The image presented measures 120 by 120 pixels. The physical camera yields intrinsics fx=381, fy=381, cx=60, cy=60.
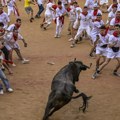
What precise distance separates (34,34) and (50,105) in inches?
385

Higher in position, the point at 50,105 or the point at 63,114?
the point at 50,105

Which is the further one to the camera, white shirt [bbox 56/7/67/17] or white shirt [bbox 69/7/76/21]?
white shirt [bbox 56/7/67/17]

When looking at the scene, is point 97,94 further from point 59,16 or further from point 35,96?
point 59,16

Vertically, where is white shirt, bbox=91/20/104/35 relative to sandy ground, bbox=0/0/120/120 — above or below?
above

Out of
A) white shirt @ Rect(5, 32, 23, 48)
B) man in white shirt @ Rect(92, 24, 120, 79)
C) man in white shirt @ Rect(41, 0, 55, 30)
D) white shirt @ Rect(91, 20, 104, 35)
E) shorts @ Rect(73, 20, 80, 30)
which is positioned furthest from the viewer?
man in white shirt @ Rect(41, 0, 55, 30)

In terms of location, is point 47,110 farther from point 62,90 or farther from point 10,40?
point 10,40

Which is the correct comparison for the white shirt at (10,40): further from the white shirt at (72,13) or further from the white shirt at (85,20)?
the white shirt at (72,13)

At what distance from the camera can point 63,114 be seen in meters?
10.1

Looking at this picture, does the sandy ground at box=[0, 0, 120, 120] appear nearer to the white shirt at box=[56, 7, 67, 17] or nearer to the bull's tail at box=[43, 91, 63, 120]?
the bull's tail at box=[43, 91, 63, 120]

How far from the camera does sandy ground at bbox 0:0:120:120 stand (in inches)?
400

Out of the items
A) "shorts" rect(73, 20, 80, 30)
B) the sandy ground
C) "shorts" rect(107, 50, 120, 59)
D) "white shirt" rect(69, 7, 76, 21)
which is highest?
"white shirt" rect(69, 7, 76, 21)

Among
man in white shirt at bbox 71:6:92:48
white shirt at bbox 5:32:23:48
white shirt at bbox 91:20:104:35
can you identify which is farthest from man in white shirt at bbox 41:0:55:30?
white shirt at bbox 5:32:23:48

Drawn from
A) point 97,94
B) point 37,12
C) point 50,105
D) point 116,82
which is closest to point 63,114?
point 50,105

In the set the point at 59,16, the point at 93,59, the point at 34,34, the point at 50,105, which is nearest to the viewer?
the point at 50,105
